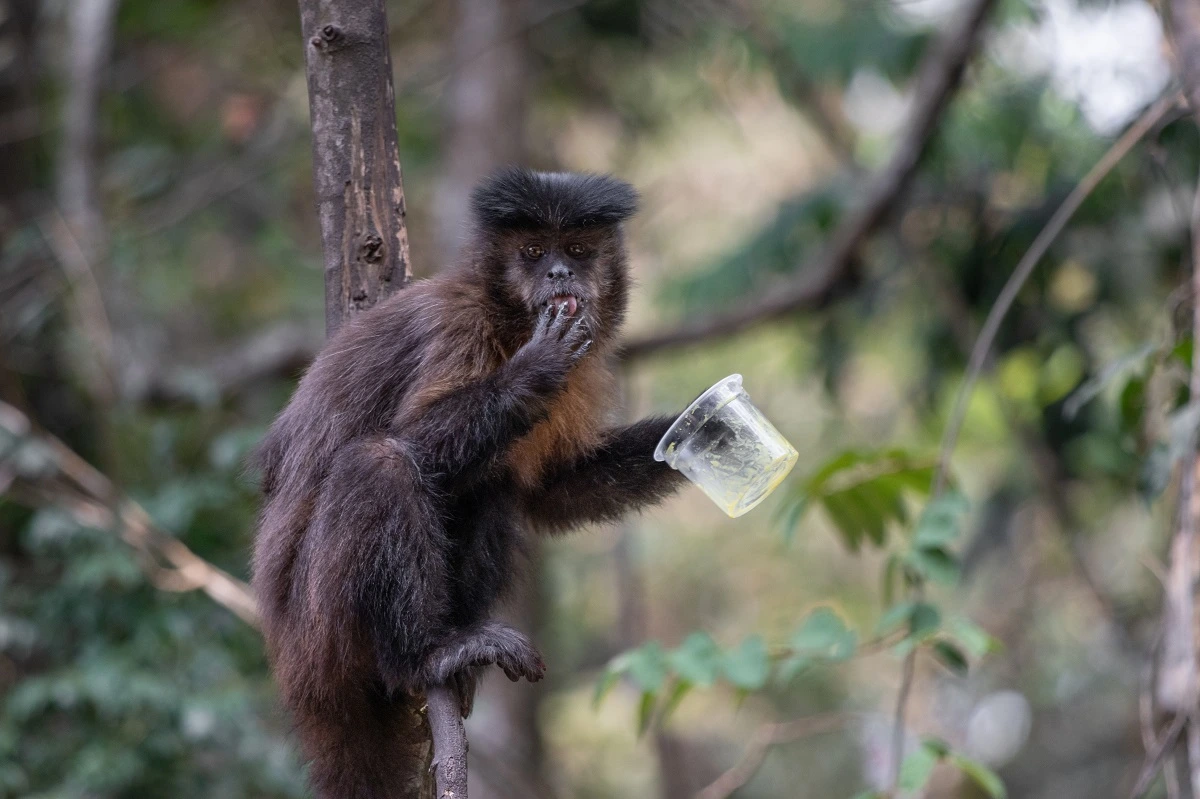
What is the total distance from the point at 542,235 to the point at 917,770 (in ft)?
6.70

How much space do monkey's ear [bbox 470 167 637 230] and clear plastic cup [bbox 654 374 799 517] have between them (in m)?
0.77

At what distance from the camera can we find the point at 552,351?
10.9ft

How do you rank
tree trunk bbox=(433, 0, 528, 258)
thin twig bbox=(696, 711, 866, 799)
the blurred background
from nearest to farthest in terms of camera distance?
thin twig bbox=(696, 711, 866, 799) → the blurred background → tree trunk bbox=(433, 0, 528, 258)

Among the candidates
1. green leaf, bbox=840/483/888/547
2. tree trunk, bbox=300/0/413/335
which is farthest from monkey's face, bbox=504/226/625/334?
green leaf, bbox=840/483/888/547

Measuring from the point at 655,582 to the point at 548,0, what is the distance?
24.9 feet

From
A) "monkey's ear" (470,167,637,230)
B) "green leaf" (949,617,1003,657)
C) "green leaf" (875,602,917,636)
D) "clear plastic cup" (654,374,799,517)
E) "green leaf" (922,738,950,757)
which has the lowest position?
"green leaf" (922,738,950,757)

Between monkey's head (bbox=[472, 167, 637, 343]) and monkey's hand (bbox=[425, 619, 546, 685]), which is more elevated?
monkey's head (bbox=[472, 167, 637, 343])

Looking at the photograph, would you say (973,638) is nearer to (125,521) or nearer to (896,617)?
(896,617)

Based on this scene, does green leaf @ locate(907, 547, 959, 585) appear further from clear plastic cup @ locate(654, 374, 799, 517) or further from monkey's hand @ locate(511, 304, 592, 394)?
monkey's hand @ locate(511, 304, 592, 394)

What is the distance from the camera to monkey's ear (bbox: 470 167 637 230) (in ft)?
12.6

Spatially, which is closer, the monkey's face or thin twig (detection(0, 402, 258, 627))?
the monkey's face

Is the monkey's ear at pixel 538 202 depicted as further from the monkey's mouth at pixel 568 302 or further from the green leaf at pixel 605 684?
the green leaf at pixel 605 684

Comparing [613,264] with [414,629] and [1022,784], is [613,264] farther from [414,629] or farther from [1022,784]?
[1022,784]

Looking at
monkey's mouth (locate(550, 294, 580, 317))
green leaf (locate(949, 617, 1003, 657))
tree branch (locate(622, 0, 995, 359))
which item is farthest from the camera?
tree branch (locate(622, 0, 995, 359))
